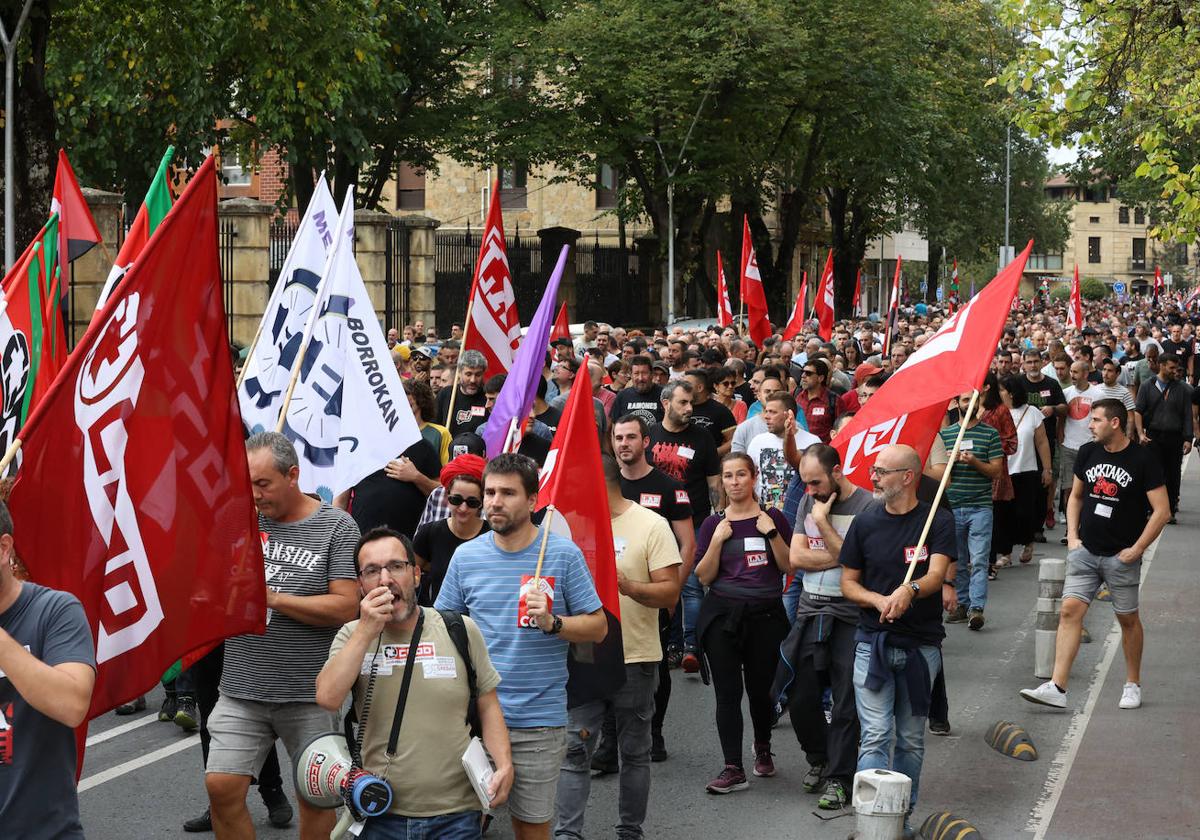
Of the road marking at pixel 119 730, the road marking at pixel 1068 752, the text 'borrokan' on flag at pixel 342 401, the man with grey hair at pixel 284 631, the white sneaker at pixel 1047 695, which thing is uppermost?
the text 'borrokan' on flag at pixel 342 401

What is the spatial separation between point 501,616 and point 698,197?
34.2m

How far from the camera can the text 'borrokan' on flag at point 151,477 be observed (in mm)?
4594

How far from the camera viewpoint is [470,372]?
1170cm

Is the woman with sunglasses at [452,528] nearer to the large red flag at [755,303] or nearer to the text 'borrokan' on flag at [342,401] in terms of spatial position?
the text 'borrokan' on flag at [342,401]

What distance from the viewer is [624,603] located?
7.46 metres

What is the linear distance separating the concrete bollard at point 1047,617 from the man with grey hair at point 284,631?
569 cm

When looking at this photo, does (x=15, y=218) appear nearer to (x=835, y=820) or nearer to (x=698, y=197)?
(x=835, y=820)

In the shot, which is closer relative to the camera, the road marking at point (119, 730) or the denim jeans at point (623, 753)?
the denim jeans at point (623, 753)

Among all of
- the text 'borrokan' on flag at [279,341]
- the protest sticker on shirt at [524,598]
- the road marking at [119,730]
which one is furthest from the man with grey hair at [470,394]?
the protest sticker on shirt at [524,598]

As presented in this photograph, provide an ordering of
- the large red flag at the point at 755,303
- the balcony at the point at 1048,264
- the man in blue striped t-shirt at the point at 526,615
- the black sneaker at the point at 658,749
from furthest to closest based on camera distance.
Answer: the balcony at the point at 1048,264, the large red flag at the point at 755,303, the black sneaker at the point at 658,749, the man in blue striped t-shirt at the point at 526,615

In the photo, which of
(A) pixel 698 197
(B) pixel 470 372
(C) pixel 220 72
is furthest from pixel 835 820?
(A) pixel 698 197

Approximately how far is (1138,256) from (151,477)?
162 m

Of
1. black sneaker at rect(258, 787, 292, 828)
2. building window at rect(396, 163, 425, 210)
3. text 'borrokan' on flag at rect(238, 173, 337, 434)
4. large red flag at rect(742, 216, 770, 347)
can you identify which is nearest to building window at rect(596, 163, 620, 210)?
building window at rect(396, 163, 425, 210)

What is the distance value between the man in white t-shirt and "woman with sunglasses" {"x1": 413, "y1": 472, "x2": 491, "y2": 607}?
3147 mm
